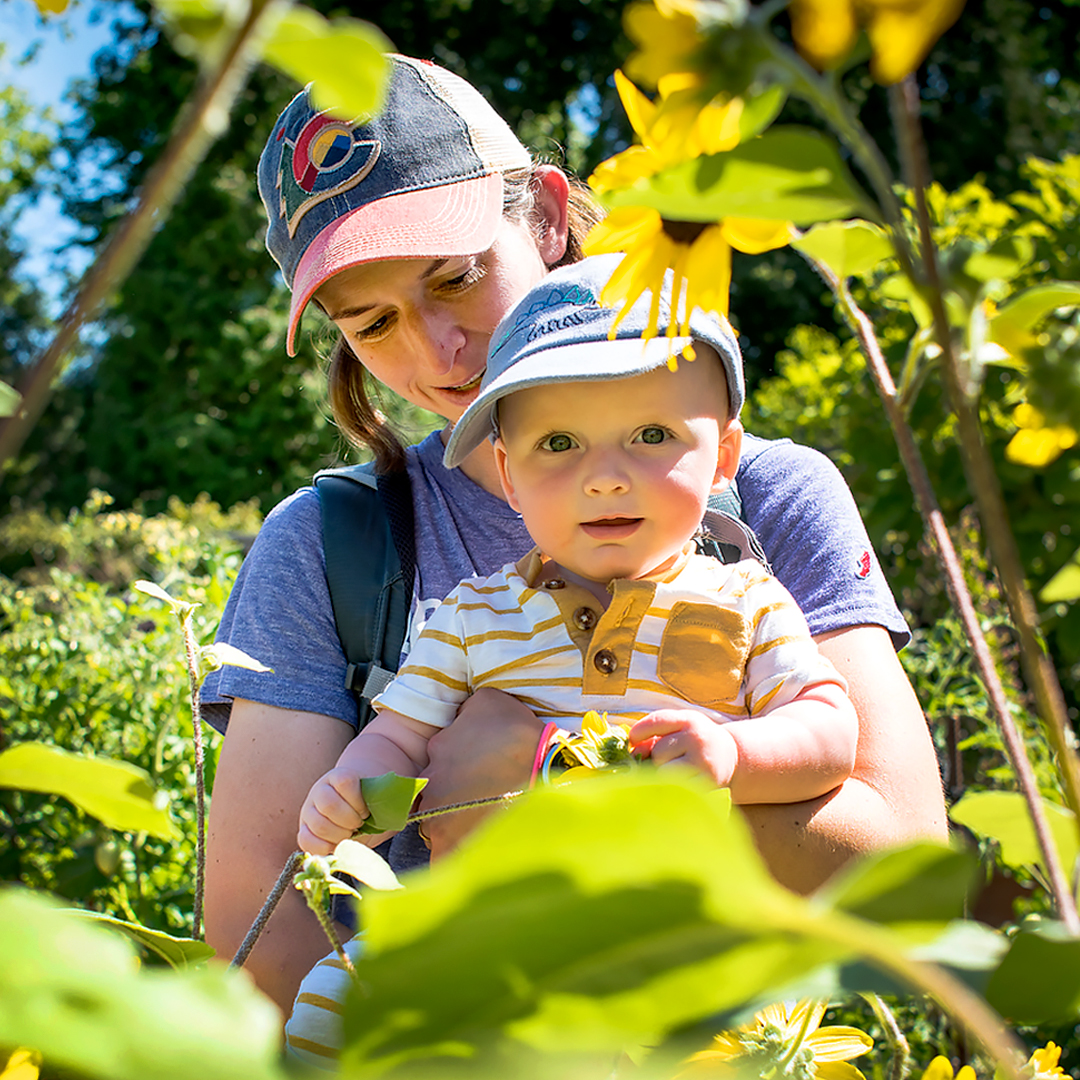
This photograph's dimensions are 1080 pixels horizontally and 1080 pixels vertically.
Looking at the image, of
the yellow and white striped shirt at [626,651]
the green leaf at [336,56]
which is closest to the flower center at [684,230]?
the green leaf at [336,56]

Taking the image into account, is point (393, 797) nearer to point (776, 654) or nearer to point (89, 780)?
point (89, 780)

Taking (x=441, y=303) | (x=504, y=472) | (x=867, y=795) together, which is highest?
(x=441, y=303)

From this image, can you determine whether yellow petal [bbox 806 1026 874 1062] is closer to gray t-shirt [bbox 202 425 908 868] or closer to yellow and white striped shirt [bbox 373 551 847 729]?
yellow and white striped shirt [bbox 373 551 847 729]

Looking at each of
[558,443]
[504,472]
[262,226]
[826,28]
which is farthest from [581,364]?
[262,226]

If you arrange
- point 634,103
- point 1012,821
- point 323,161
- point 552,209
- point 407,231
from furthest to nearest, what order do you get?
point 552,209 → point 323,161 → point 407,231 → point 634,103 → point 1012,821

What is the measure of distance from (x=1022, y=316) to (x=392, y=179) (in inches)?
50.4

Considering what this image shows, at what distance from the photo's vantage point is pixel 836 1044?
75cm

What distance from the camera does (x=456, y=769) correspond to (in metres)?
1.05

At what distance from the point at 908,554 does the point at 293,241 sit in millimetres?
2197

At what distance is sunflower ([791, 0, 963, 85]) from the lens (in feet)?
1.00

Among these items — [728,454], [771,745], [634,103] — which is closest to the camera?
[634,103]

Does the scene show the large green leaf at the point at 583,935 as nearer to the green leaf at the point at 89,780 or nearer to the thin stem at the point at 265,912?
the green leaf at the point at 89,780

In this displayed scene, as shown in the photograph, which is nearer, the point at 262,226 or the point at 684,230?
the point at 684,230

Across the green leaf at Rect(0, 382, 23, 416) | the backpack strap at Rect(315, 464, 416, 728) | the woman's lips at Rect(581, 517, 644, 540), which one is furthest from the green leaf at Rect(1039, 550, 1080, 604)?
the backpack strap at Rect(315, 464, 416, 728)
